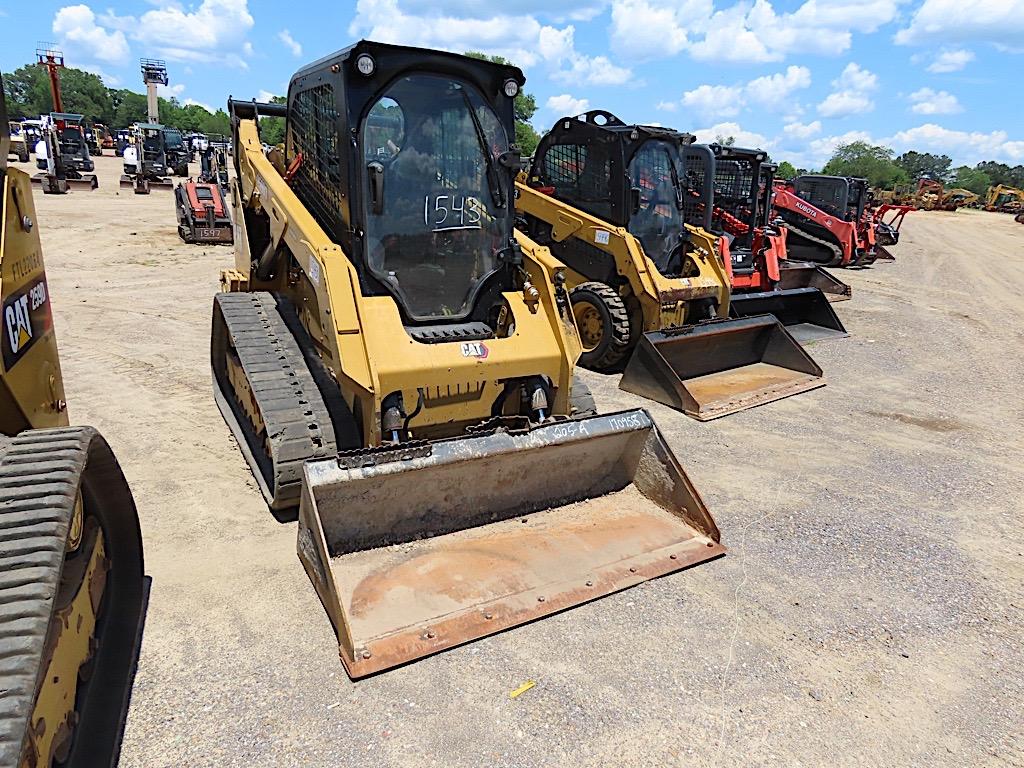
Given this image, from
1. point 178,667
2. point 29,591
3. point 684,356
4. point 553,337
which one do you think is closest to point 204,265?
point 684,356

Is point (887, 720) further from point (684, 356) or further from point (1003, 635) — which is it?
point (684, 356)

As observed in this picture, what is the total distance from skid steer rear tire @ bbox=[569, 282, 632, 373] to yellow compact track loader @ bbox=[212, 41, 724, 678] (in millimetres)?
2395

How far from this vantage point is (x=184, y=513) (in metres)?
3.90

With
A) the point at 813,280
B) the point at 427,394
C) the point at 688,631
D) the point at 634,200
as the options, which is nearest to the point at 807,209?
the point at 813,280

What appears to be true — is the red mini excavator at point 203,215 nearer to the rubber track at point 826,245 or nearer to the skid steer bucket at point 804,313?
the skid steer bucket at point 804,313

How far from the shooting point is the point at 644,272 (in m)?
7.09

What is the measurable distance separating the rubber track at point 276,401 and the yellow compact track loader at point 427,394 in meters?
0.01

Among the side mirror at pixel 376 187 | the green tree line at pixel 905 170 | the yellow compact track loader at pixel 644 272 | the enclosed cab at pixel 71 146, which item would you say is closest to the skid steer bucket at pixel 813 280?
the yellow compact track loader at pixel 644 272

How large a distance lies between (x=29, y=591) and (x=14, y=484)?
388 mm

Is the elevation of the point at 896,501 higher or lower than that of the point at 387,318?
lower

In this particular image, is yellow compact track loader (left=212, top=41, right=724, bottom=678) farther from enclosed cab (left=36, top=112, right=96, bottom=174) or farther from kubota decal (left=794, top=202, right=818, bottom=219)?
enclosed cab (left=36, top=112, right=96, bottom=174)

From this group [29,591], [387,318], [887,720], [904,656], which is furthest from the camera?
[387,318]

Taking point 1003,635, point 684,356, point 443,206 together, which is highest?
point 443,206

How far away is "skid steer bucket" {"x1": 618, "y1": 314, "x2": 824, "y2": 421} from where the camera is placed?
246 inches
